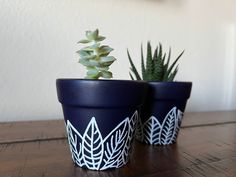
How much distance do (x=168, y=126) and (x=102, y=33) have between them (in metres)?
0.49

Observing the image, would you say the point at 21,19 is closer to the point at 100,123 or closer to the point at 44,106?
the point at 44,106

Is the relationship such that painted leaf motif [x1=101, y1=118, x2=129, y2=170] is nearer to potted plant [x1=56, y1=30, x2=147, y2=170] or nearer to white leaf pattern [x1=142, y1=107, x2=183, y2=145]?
potted plant [x1=56, y1=30, x2=147, y2=170]

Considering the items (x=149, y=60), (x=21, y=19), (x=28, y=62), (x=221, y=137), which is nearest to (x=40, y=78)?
(x=28, y=62)

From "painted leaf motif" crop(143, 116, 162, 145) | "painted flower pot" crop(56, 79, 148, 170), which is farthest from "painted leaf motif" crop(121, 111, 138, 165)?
"painted leaf motif" crop(143, 116, 162, 145)

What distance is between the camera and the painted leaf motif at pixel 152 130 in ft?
1.53

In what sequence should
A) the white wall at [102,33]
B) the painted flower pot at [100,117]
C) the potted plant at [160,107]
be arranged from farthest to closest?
the white wall at [102,33] → the potted plant at [160,107] → the painted flower pot at [100,117]

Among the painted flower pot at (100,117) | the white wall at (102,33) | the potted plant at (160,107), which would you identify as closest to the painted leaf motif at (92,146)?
the painted flower pot at (100,117)

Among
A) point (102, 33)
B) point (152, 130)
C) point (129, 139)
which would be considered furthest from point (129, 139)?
point (102, 33)

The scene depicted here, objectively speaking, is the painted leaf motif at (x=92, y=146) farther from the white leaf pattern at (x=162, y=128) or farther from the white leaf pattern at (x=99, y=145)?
the white leaf pattern at (x=162, y=128)

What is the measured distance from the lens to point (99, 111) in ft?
1.08

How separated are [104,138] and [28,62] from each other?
502 millimetres

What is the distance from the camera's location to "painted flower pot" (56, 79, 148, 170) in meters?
0.32

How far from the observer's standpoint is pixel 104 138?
0.34 metres

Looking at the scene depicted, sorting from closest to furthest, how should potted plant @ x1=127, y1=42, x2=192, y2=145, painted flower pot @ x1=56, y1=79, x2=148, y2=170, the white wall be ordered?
painted flower pot @ x1=56, y1=79, x2=148, y2=170
potted plant @ x1=127, y1=42, x2=192, y2=145
the white wall
